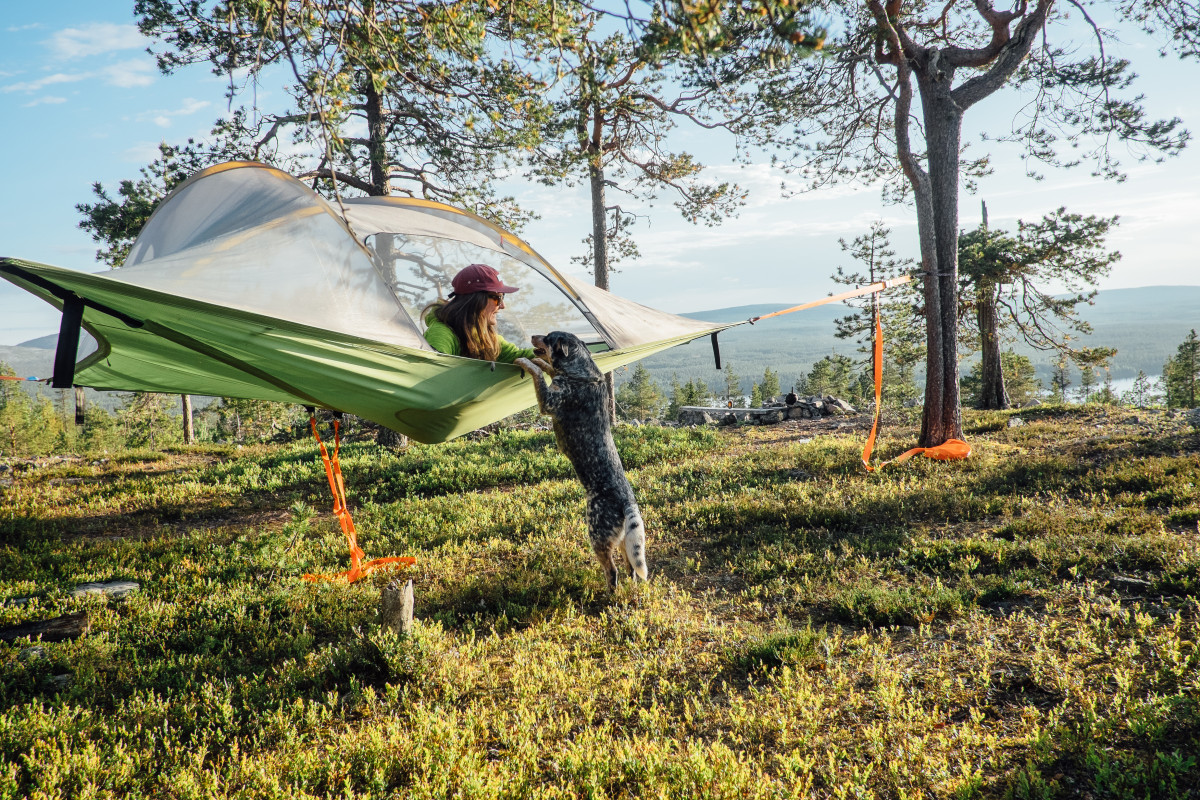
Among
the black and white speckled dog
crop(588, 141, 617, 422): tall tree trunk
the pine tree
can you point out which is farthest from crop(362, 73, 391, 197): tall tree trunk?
the pine tree

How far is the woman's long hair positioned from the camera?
15.4 feet

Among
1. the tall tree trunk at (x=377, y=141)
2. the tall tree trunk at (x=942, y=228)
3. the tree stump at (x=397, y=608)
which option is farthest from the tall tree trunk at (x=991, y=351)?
the tree stump at (x=397, y=608)

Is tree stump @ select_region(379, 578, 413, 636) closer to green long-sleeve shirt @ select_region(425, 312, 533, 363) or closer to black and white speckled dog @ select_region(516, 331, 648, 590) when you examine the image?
black and white speckled dog @ select_region(516, 331, 648, 590)

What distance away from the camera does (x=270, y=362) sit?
4.02 meters

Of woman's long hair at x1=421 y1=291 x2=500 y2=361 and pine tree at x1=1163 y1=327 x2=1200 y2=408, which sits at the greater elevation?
woman's long hair at x1=421 y1=291 x2=500 y2=361

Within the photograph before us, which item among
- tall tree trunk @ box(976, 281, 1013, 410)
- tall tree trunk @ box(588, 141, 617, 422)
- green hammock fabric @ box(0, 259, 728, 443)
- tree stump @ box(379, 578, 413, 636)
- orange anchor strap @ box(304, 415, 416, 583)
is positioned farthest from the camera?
tall tree trunk @ box(976, 281, 1013, 410)

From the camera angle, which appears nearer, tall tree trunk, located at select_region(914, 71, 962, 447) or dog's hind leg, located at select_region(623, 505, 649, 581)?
dog's hind leg, located at select_region(623, 505, 649, 581)

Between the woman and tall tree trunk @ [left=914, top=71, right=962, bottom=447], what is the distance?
26.6ft

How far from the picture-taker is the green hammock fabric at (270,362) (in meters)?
3.34

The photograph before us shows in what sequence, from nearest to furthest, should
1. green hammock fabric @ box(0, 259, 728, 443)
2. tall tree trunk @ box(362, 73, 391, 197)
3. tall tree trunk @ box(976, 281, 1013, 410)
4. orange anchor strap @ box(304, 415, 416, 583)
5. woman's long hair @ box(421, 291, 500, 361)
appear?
1. green hammock fabric @ box(0, 259, 728, 443)
2. woman's long hair @ box(421, 291, 500, 361)
3. orange anchor strap @ box(304, 415, 416, 583)
4. tall tree trunk @ box(362, 73, 391, 197)
5. tall tree trunk @ box(976, 281, 1013, 410)

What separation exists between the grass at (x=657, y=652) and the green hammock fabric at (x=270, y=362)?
5.30 ft

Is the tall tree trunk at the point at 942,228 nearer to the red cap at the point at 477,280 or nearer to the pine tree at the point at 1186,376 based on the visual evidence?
the red cap at the point at 477,280

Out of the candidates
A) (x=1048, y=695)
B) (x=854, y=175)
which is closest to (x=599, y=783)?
(x=1048, y=695)

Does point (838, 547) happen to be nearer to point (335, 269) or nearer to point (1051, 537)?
point (1051, 537)
